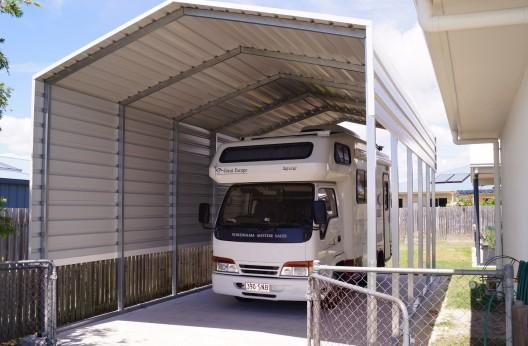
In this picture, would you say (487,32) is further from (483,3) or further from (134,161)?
(134,161)

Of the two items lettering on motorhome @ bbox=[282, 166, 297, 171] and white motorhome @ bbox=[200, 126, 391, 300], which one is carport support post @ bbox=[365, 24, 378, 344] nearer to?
white motorhome @ bbox=[200, 126, 391, 300]

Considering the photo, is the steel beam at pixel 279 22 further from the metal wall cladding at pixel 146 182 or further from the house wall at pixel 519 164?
the metal wall cladding at pixel 146 182

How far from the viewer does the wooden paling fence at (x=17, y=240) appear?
742cm

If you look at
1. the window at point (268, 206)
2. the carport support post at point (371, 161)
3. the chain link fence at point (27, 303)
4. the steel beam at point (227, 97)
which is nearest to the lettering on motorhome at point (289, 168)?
the window at point (268, 206)

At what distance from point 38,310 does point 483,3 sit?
653 centimetres

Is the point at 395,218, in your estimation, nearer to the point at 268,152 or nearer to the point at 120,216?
the point at 268,152

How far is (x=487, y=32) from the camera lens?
4637mm

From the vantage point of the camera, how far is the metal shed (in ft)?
23.4

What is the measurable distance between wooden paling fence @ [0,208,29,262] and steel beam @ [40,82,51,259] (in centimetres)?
38

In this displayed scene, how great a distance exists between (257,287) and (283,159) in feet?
6.59

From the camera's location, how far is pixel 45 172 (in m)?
7.60

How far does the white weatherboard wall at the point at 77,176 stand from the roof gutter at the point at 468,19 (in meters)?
5.55

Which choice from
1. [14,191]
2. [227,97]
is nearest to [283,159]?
[227,97]

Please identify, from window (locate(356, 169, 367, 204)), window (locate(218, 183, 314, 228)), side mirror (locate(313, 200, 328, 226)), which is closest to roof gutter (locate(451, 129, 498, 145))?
window (locate(356, 169, 367, 204))
